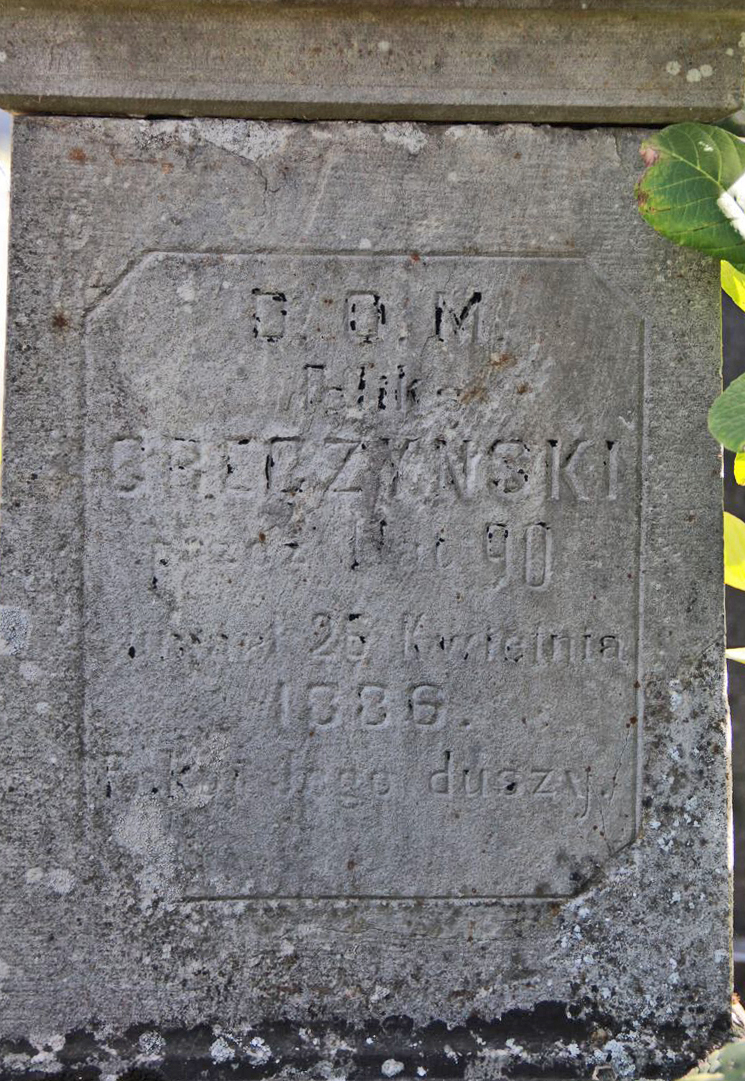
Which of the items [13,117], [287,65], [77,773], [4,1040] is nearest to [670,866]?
[77,773]

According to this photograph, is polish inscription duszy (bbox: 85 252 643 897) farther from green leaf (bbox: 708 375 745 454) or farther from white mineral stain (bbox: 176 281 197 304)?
green leaf (bbox: 708 375 745 454)

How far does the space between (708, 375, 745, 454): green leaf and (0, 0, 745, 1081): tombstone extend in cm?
14

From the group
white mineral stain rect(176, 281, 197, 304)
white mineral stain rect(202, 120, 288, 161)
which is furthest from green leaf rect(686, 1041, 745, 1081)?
white mineral stain rect(202, 120, 288, 161)

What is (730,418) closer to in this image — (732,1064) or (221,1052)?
(732,1064)

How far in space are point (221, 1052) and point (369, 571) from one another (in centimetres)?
86

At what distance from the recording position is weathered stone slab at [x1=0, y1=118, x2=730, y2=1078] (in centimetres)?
157

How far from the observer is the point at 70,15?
1508 millimetres

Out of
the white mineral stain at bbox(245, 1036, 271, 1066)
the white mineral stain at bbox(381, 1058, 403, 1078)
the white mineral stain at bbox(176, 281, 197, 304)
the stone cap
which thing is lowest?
the white mineral stain at bbox(381, 1058, 403, 1078)

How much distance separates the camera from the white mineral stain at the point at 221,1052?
1.55 meters

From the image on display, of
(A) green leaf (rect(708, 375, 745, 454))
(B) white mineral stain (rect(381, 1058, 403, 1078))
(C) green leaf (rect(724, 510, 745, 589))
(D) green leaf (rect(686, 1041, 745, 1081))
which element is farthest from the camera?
(C) green leaf (rect(724, 510, 745, 589))

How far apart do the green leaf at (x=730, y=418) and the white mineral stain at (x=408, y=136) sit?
2.20 feet

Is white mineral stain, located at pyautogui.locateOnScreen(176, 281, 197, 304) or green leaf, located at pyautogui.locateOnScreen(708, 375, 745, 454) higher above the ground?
white mineral stain, located at pyautogui.locateOnScreen(176, 281, 197, 304)

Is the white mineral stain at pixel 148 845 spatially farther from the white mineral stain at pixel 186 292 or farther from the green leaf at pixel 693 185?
the green leaf at pixel 693 185

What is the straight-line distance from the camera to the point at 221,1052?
1551mm
